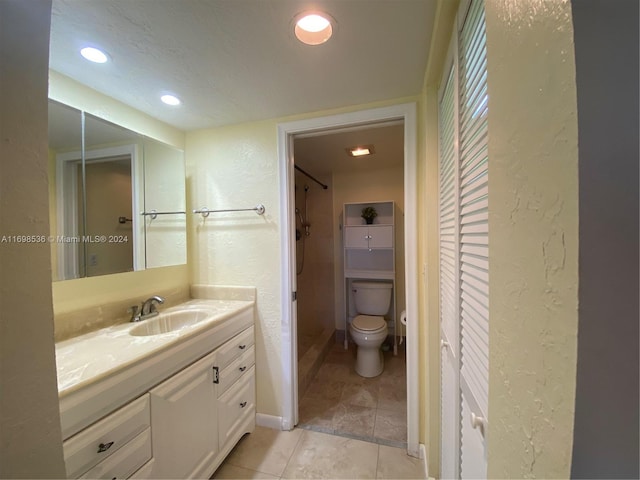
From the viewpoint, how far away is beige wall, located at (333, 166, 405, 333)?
288cm

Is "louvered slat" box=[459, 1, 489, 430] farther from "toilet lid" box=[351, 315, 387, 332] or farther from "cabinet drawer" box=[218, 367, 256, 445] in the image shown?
"toilet lid" box=[351, 315, 387, 332]

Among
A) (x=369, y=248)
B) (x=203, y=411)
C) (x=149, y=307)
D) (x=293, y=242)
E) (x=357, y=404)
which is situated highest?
(x=293, y=242)

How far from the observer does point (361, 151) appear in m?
2.26

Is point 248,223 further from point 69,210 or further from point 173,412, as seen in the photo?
point 173,412

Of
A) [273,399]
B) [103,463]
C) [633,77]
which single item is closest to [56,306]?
[103,463]

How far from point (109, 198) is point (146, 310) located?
2.23ft

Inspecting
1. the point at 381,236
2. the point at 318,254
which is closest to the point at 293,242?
the point at 381,236

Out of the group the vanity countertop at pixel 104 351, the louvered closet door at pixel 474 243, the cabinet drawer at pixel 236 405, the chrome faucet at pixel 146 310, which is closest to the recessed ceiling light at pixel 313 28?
the louvered closet door at pixel 474 243

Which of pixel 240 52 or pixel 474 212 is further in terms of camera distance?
pixel 240 52

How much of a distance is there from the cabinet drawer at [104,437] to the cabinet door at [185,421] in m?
0.06

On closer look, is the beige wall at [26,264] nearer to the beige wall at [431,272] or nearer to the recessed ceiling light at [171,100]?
the recessed ceiling light at [171,100]

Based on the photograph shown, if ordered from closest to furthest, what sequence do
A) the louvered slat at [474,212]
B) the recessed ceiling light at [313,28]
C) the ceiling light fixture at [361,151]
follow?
the louvered slat at [474,212], the recessed ceiling light at [313,28], the ceiling light fixture at [361,151]

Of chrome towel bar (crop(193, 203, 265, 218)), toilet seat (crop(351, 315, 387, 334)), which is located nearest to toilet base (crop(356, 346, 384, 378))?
toilet seat (crop(351, 315, 387, 334))

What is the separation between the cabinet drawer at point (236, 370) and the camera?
1.42m
